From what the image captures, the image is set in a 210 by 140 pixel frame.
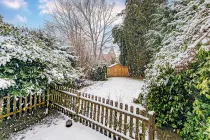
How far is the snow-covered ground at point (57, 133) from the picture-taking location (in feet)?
11.7

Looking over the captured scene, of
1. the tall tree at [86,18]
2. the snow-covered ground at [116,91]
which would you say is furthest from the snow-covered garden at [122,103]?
the tall tree at [86,18]

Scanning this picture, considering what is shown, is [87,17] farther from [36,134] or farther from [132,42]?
[36,134]

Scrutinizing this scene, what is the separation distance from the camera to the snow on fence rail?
3.02m

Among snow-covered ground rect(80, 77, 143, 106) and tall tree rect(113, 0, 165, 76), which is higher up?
tall tree rect(113, 0, 165, 76)

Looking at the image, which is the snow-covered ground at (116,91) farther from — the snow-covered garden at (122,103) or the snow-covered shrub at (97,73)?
the snow-covered shrub at (97,73)

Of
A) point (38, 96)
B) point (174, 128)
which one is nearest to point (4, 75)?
point (38, 96)

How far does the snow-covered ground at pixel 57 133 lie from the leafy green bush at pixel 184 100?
5.53ft

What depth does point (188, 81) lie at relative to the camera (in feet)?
9.73

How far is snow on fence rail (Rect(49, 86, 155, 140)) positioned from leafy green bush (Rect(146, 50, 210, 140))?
69 centimetres

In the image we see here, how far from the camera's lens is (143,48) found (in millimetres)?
17359

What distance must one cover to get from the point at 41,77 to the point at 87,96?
Result: 5.83 ft

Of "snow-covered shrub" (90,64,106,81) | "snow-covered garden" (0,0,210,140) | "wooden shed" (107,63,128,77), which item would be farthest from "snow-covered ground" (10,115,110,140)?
"wooden shed" (107,63,128,77)

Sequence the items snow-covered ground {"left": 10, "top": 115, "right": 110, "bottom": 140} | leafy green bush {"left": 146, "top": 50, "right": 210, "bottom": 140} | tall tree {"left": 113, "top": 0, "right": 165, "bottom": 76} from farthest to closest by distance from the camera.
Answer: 1. tall tree {"left": 113, "top": 0, "right": 165, "bottom": 76}
2. snow-covered ground {"left": 10, "top": 115, "right": 110, "bottom": 140}
3. leafy green bush {"left": 146, "top": 50, "right": 210, "bottom": 140}

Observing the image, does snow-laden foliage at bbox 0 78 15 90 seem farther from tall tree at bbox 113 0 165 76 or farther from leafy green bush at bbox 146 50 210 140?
tall tree at bbox 113 0 165 76
